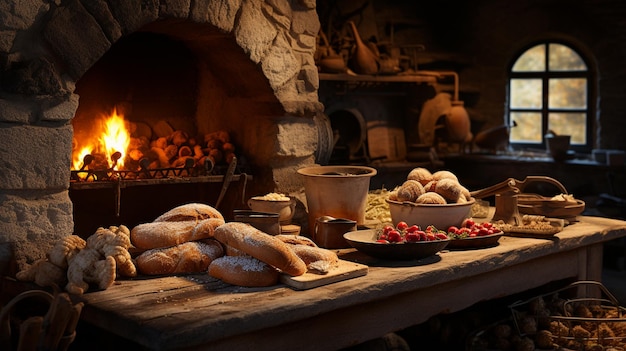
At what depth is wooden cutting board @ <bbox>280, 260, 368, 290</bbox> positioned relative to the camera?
3.47m

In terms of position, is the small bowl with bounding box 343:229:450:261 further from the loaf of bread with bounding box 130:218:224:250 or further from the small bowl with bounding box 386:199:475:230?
the loaf of bread with bounding box 130:218:224:250

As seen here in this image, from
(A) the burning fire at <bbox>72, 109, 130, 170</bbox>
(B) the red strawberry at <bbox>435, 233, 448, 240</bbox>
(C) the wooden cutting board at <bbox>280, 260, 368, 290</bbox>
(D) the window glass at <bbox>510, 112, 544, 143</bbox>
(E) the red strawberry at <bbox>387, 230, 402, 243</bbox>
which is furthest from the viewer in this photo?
(D) the window glass at <bbox>510, 112, 544, 143</bbox>

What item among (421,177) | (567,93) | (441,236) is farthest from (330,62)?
(441,236)

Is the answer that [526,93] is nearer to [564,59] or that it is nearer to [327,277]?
[564,59]

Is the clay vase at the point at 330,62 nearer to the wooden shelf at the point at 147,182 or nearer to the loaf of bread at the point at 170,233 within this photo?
Result: the wooden shelf at the point at 147,182

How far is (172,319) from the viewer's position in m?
2.99

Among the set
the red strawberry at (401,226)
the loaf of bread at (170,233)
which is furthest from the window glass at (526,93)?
the loaf of bread at (170,233)

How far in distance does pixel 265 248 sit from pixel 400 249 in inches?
32.4

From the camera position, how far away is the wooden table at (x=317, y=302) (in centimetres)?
300

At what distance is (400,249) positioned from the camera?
4.00m

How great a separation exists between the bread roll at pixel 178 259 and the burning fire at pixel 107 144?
4.05ft

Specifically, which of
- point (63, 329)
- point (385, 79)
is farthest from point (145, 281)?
point (385, 79)

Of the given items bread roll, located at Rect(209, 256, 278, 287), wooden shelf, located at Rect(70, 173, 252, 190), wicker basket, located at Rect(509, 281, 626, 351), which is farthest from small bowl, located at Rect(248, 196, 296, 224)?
wicker basket, located at Rect(509, 281, 626, 351)

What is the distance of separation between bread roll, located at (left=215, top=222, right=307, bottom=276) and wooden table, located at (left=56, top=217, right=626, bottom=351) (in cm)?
11
